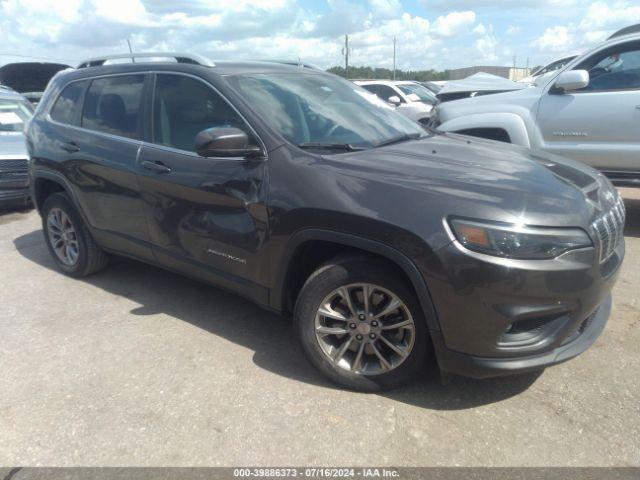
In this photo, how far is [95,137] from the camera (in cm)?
416

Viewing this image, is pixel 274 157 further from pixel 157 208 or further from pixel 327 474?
pixel 327 474

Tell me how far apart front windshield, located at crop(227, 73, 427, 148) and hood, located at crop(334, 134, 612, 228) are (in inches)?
10.9

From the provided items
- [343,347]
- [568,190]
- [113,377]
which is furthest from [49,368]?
[568,190]

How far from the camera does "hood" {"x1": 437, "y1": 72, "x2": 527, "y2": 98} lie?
26.4 feet

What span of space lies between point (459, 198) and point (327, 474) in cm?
139

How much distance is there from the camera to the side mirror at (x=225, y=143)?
2.96 m

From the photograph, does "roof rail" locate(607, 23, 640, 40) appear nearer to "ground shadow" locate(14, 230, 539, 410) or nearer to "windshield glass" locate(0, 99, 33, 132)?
"ground shadow" locate(14, 230, 539, 410)

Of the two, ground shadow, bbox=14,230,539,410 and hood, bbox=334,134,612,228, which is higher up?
hood, bbox=334,134,612,228

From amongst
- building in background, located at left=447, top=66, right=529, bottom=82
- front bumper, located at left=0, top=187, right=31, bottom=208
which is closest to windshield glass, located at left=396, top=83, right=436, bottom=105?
front bumper, located at left=0, top=187, right=31, bottom=208

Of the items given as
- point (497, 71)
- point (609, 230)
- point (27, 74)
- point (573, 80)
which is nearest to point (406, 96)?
point (573, 80)

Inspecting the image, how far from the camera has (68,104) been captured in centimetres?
458

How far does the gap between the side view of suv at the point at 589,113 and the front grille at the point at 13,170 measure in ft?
19.7

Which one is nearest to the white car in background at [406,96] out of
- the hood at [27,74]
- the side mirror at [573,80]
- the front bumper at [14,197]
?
the side mirror at [573,80]

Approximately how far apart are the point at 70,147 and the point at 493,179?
11.1 feet
